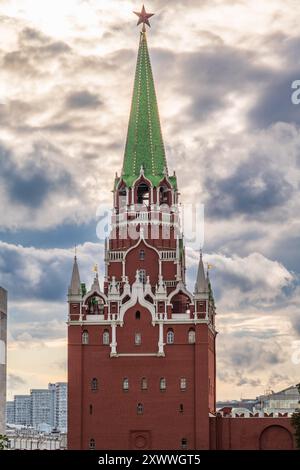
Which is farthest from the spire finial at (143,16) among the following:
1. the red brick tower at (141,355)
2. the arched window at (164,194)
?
the arched window at (164,194)

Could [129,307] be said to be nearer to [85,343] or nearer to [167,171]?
[85,343]

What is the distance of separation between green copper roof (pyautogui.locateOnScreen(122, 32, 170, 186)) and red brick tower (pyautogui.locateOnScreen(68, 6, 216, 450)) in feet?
14.0

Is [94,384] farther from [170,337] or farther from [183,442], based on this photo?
[183,442]

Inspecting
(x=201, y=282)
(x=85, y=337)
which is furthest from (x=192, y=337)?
(x=85, y=337)

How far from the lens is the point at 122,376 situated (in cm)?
A: 9900

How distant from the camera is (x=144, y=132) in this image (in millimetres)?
107625

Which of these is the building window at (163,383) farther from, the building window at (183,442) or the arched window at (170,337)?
the building window at (183,442)

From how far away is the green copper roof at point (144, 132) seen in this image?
10706cm

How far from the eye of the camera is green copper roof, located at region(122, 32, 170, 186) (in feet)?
351

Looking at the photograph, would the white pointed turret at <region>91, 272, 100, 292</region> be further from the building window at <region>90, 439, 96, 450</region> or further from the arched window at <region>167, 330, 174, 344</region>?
the building window at <region>90, 439, 96, 450</region>

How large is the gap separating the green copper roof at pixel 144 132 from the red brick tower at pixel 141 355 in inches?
168

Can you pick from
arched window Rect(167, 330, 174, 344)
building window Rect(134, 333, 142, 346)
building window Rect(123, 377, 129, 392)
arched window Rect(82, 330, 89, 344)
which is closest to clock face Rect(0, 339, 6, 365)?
arched window Rect(82, 330, 89, 344)

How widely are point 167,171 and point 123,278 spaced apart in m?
11.6
